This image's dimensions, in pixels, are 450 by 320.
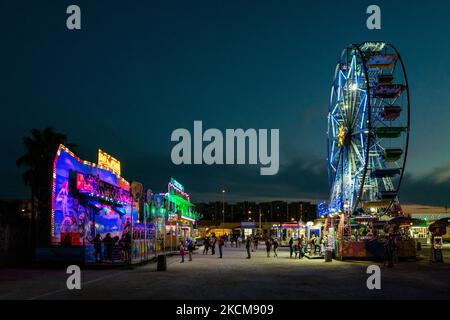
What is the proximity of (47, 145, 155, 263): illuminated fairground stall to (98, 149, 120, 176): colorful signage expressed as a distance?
23.0 inches

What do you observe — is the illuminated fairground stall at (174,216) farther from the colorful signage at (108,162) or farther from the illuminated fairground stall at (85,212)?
the illuminated fairground stall at (85,212)

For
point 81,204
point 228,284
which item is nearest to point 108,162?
point 81,204

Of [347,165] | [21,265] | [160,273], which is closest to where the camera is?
[160,273]

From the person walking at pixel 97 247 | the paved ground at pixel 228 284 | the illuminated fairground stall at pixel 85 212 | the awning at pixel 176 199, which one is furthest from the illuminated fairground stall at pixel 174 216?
the paved ground at pixel 228 284

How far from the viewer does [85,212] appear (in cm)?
3459

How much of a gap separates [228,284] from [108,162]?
2604 centimetres

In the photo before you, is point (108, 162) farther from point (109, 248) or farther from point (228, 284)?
point (228, 284)

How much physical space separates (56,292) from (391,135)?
27.5 meters

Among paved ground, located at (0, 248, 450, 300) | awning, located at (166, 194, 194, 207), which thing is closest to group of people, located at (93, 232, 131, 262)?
paved ground, located at (0, 248, 450, 300)

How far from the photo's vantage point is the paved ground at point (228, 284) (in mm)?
14953
